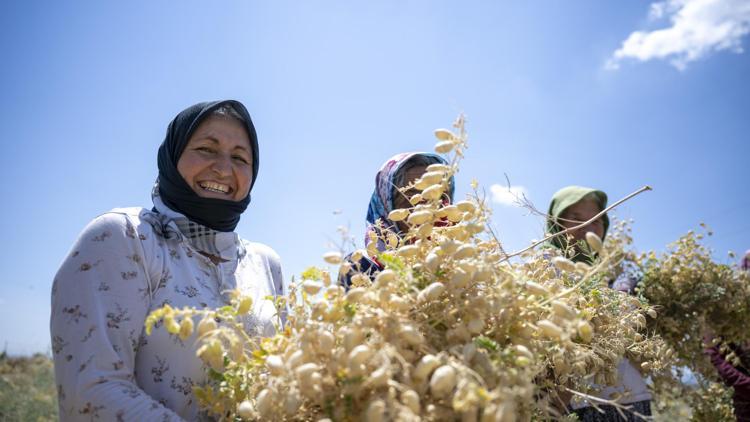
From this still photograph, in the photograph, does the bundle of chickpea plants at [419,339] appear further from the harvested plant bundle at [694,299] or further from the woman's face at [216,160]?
the harvested plant bundle at [694,299]

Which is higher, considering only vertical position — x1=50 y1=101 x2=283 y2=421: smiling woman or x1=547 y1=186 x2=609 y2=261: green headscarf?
x1=547 y1=186 x2=609 y2=261: green headscarf

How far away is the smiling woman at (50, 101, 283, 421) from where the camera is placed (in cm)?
101

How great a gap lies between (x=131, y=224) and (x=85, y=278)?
20 cm

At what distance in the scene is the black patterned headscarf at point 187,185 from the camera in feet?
5.07

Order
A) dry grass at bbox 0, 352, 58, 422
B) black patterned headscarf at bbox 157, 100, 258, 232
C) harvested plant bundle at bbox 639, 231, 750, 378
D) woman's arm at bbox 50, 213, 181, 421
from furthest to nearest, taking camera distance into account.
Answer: dry grass at bbox 0, 352, 58, 422, harvested plant bundle at bbox 639, 231, 750, 378, black patterned headscarf at bbox 157, 100, 258, 232, woman's arm at bbox 50, 213, 181, 421

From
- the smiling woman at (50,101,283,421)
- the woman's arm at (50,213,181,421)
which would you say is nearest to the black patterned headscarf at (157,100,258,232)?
the smiling woman at (50,101,283,421)

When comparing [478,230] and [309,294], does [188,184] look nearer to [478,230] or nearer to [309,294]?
[309,294]

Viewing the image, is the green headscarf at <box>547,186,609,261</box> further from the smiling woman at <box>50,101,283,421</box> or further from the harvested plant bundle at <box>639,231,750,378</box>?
the smiling woman at <box>50,101,283,421</box>

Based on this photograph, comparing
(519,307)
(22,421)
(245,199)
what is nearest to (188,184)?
(245,199)

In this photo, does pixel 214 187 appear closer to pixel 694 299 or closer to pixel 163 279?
pixel 163 279

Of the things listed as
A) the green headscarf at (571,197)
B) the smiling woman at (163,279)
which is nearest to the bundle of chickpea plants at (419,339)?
the smiling woman at (163,279)

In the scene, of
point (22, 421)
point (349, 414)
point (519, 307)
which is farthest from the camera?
point (22, 421)

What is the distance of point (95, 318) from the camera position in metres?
1.05

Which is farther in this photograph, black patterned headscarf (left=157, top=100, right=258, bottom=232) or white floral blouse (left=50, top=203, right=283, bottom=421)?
black patterned headscarf (left=157, top=100, right=258, bottom=232)
